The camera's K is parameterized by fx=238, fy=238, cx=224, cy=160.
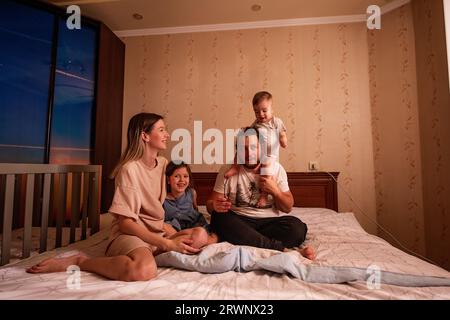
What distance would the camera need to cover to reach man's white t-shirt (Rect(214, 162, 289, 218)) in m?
1.27

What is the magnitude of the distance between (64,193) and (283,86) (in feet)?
6.62

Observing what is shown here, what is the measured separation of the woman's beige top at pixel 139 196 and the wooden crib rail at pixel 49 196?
353mm

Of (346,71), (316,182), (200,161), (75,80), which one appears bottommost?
(316,182)

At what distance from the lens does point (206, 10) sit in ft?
7.34

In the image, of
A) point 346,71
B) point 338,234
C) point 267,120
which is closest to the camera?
point 338,234

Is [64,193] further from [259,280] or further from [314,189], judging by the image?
[314,189]

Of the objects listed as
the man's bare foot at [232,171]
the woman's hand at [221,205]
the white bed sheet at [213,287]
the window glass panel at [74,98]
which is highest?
the window glass panel at [74,98]

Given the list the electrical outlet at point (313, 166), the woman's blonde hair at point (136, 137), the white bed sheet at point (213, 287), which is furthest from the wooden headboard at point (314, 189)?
the woman's blonde hair at point (136, 137)

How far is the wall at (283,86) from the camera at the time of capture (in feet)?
7.38

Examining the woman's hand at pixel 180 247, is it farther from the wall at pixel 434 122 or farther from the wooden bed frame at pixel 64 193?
the wall at pixel 434 122
